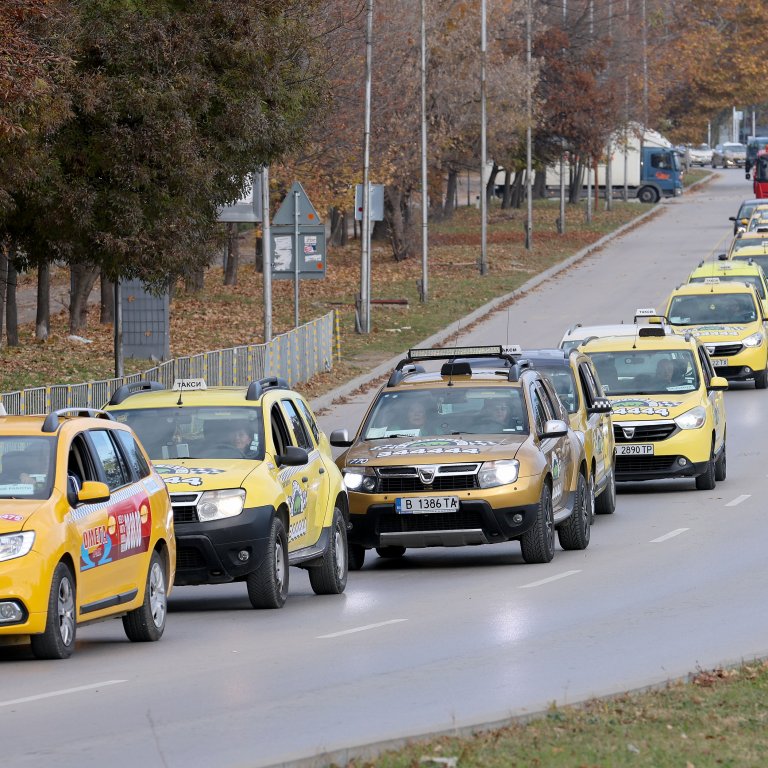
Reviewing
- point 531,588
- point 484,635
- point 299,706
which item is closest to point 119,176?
point 531,588

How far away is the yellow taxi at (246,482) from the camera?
13.0 m

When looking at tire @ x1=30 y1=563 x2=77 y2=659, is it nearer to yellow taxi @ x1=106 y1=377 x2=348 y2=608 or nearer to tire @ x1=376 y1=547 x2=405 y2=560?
yellow taxi @ x1=106 y1=377 x2=348 y2=608

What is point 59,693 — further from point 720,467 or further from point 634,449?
point 720,467

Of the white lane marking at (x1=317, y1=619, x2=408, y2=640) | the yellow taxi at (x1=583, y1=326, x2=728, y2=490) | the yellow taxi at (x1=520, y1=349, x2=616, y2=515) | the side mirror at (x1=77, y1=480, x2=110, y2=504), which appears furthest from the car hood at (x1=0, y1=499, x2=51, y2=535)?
the yellow taxi at (x1=583, y1=326, x2=728, y2=490)

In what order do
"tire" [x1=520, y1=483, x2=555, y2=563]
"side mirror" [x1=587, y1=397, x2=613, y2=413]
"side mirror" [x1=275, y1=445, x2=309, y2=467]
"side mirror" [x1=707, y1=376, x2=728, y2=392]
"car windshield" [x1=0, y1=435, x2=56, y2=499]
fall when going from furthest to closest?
1. "side mirror" [x1=707, y1=376, x2=728, y2=392]
2. "side mirror" [x1=587, y1=397, x2=613, y2=413]
3. "tire" [x1=520, y1=483, x2=555, y2=563]
4. "side mirror" [x1=275, y1=445, x2=309, y2=467]
5. "car windshield" [x1=0, y1=435, x2=56, y2=499]

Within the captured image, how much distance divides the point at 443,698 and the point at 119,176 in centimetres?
1506

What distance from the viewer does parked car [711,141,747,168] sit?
5369 inches

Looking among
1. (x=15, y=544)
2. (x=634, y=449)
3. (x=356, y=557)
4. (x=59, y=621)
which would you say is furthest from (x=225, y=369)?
(x=15, y=544)

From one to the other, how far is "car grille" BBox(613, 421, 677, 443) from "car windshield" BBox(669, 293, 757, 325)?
1183 centimetres

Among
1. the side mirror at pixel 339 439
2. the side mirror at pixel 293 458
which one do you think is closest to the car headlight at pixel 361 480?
the side mirror at pixel 339 439

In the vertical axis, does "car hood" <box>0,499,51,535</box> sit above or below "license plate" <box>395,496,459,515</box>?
above

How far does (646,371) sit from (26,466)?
510 inches

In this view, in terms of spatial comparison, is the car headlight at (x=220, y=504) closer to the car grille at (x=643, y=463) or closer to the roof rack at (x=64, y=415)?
the roof rack at (x=64, y=415)

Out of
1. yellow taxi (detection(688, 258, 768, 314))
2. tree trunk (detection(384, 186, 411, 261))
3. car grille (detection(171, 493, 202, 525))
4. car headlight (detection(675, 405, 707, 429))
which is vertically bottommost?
car headlight (detection(675, 405, 707, 429))
